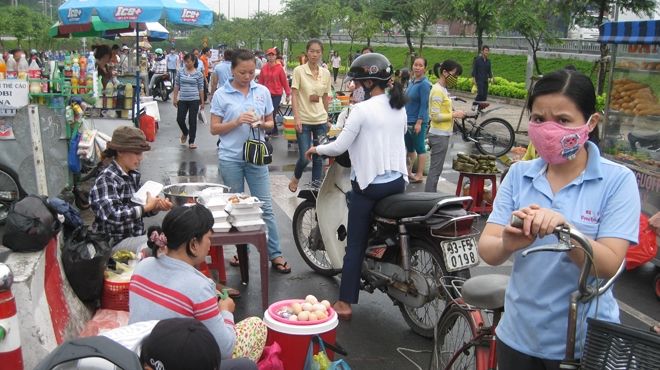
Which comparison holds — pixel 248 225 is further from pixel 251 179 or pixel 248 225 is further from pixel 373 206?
pixel 251 179

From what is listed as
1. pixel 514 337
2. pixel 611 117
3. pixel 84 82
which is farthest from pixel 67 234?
pixel 611 117

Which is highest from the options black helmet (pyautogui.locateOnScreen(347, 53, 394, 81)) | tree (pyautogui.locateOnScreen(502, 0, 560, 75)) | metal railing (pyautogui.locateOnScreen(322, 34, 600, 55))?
tree (pyautogui.locateOnScreen(502, 0, 560, 75))

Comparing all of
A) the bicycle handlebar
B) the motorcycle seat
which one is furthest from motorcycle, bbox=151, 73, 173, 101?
the bicycle handlebar

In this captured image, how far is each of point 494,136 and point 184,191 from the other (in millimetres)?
9256

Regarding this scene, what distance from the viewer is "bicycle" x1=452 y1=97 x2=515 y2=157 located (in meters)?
13.5

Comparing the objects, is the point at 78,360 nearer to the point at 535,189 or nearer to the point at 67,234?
the point at 535,189

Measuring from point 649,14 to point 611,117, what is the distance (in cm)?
813

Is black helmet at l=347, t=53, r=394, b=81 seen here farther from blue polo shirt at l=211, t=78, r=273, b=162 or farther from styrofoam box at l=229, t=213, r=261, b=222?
blue polo shirt at l=211, t=78, r=273, b=162

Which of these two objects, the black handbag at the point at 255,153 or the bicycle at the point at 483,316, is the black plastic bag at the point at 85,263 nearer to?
the black handbag at the point at 255,153

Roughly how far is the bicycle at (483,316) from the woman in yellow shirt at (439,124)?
4525 millimetres

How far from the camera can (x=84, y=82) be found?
8352mm

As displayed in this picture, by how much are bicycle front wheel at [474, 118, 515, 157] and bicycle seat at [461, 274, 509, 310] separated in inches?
420

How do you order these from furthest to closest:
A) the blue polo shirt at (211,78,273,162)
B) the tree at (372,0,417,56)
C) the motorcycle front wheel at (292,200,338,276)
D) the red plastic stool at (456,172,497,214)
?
the tree at (372,0,417,56) < the red plastic stool at (456,172,497,214) < the motorcycle front wheel at (292,200,338,276) < the blue polo shirt at (211,78,273,162)

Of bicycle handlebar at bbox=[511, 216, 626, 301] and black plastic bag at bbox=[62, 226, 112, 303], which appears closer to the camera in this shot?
bicycle handlebar at bbox=[511, 216, 626, 301]
